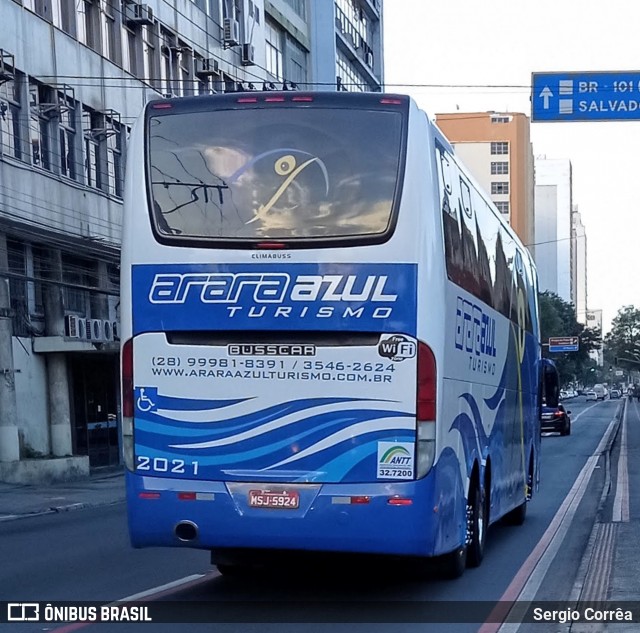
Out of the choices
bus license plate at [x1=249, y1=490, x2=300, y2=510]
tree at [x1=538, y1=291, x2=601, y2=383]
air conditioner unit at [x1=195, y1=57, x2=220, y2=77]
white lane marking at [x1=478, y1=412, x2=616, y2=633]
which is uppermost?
air conditioner unit at [x1=195, y1=57, x2=220, y2=77]

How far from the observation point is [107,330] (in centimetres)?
2994

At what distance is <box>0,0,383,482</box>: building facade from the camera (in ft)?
85.7

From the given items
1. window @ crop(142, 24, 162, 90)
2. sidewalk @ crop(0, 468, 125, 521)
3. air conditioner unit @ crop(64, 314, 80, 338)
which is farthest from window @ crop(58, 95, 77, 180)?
sidewalk @ crop(0, 468, 125, 521)

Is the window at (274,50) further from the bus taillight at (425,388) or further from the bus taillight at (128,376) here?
the bus taillight at (425,388)

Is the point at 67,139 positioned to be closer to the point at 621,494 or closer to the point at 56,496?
the point at 56,496

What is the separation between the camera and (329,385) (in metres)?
8.88

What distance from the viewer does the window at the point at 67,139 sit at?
95.0 feet

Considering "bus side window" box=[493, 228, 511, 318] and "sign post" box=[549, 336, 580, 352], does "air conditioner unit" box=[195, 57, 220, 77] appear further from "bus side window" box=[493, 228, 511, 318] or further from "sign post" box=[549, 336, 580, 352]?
"sign post" box=[549, 336, 580, 352]

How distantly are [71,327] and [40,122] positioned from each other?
4981 millimetres

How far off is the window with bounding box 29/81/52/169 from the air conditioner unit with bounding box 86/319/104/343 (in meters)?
3.98

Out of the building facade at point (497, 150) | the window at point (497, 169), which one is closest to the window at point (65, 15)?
the building facade at point (497, 150)

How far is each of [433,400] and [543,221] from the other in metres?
195

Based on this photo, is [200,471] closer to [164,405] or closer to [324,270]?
[164,405]

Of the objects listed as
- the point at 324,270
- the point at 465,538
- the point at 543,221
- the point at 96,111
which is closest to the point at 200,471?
the point at 324,270
